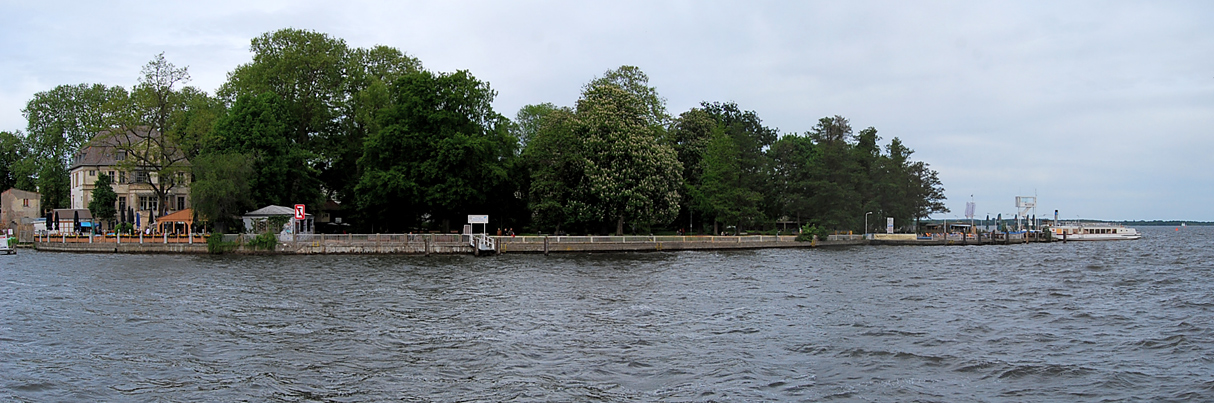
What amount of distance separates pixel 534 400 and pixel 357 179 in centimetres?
5205

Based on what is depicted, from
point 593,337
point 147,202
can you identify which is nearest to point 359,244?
point 147,202

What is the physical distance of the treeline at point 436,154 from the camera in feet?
177

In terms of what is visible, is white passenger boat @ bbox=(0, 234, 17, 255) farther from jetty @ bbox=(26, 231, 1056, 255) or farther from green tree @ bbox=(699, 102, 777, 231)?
green tree @ bbox=(699, 102, 777, 231)

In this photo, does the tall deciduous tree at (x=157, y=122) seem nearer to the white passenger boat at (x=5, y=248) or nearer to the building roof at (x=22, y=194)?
the white passenger boat at (x=5, y=248)

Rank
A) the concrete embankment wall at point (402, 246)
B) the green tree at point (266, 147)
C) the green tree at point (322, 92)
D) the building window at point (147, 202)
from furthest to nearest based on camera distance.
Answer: the building window at point (147, 202) < the green tree at point (322, 92) < the green tree at point (266, 147) < the concrete embankment wall at point (402, 246)

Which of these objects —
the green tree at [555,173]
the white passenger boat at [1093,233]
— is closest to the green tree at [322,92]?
the green tree at [555,173]

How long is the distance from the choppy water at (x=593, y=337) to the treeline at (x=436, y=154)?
67.5ft

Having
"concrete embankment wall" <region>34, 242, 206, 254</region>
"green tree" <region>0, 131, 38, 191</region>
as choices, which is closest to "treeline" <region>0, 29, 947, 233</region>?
"concrete embankment wall" <region>34, 242, 206, 254</region>

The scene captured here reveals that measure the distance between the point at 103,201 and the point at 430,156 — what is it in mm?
27859

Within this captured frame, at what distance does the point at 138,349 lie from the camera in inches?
653

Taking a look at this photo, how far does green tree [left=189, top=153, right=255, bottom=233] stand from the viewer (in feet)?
161

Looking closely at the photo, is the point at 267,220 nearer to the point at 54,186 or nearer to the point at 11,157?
the point at 54,186

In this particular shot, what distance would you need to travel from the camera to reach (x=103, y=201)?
208 ft

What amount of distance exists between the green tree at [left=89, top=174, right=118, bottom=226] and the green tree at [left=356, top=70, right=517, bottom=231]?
68.8ft
